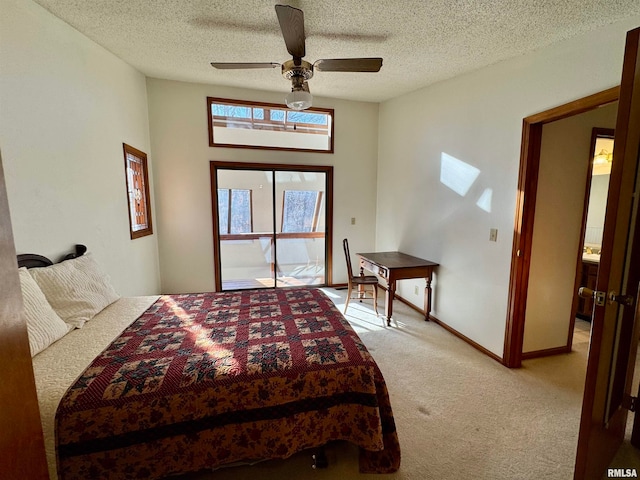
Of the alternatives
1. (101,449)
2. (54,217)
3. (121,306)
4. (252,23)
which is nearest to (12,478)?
(101,449)

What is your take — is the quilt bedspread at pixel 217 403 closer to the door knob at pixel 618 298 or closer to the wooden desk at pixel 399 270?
the door knob at pixel 618 298

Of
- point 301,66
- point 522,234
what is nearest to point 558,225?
point 522,234

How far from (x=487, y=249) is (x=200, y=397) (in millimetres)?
2628

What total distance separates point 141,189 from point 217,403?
9.72 feet

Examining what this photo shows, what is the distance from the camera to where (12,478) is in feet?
2.19

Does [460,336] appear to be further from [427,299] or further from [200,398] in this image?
[200,398]

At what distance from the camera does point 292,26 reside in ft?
5.49

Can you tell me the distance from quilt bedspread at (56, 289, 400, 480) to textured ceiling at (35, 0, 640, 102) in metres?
2.18

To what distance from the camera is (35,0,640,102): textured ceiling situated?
1848mm

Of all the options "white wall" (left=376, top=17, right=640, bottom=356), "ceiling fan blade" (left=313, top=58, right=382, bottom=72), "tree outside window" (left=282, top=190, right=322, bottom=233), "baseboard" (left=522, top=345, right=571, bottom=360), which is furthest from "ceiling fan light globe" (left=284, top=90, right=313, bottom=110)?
"baseboard" (left=522, top=345, right=571, bottom=360)

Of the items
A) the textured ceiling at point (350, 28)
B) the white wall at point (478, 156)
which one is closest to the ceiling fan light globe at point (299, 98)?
the textured ceiling at point (350, 28)

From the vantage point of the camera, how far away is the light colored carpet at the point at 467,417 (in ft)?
4.98

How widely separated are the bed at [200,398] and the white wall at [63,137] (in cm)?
47

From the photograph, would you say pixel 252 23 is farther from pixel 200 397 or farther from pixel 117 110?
pixel 200 397
